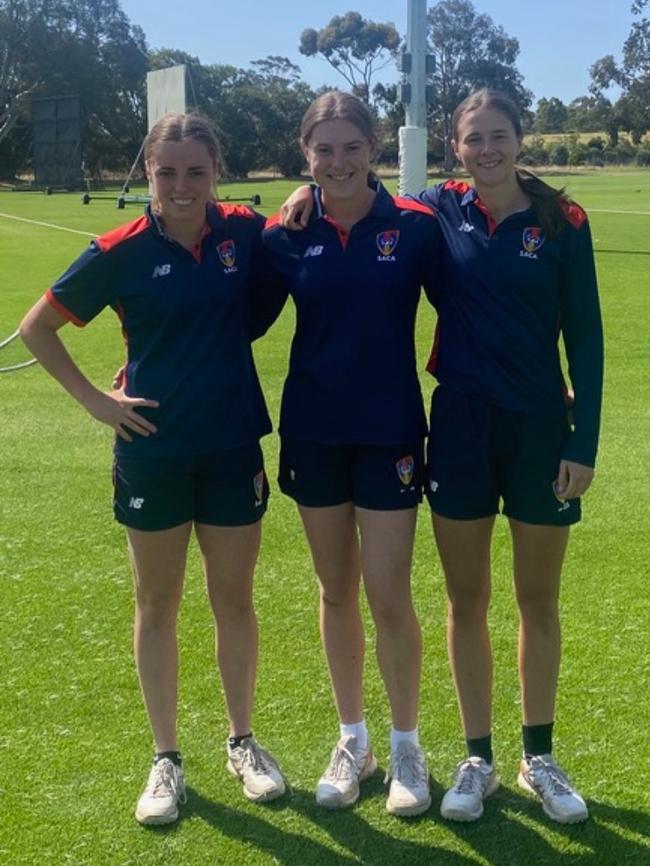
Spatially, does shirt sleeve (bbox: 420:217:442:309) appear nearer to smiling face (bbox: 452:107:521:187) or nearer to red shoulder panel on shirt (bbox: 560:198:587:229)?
smiling face (bbox: 452:107:521:187)

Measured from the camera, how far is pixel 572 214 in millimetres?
2809

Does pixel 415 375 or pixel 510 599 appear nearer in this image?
pixel 415 375

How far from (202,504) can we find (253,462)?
0.19 metres

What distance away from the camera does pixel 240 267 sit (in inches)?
117

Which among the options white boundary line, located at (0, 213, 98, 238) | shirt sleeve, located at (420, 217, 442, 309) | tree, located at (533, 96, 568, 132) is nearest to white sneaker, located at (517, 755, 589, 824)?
shirt sleeve, located at (420, 217, 442, 309)

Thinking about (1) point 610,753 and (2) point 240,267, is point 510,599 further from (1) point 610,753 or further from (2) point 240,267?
(2) point 240,267

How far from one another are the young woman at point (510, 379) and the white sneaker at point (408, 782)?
0.26 feet

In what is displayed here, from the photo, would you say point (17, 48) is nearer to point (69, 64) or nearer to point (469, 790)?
point (69, 64)

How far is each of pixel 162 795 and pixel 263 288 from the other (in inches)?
59.4

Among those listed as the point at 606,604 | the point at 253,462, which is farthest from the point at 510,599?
the point at 253,462

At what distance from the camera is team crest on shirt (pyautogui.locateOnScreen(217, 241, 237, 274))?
116 inches

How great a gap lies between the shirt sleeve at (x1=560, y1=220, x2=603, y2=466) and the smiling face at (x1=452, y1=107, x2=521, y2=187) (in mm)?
254

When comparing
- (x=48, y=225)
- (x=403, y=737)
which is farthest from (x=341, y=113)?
(x=48, y=225)

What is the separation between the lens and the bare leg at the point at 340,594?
310 centimetres
